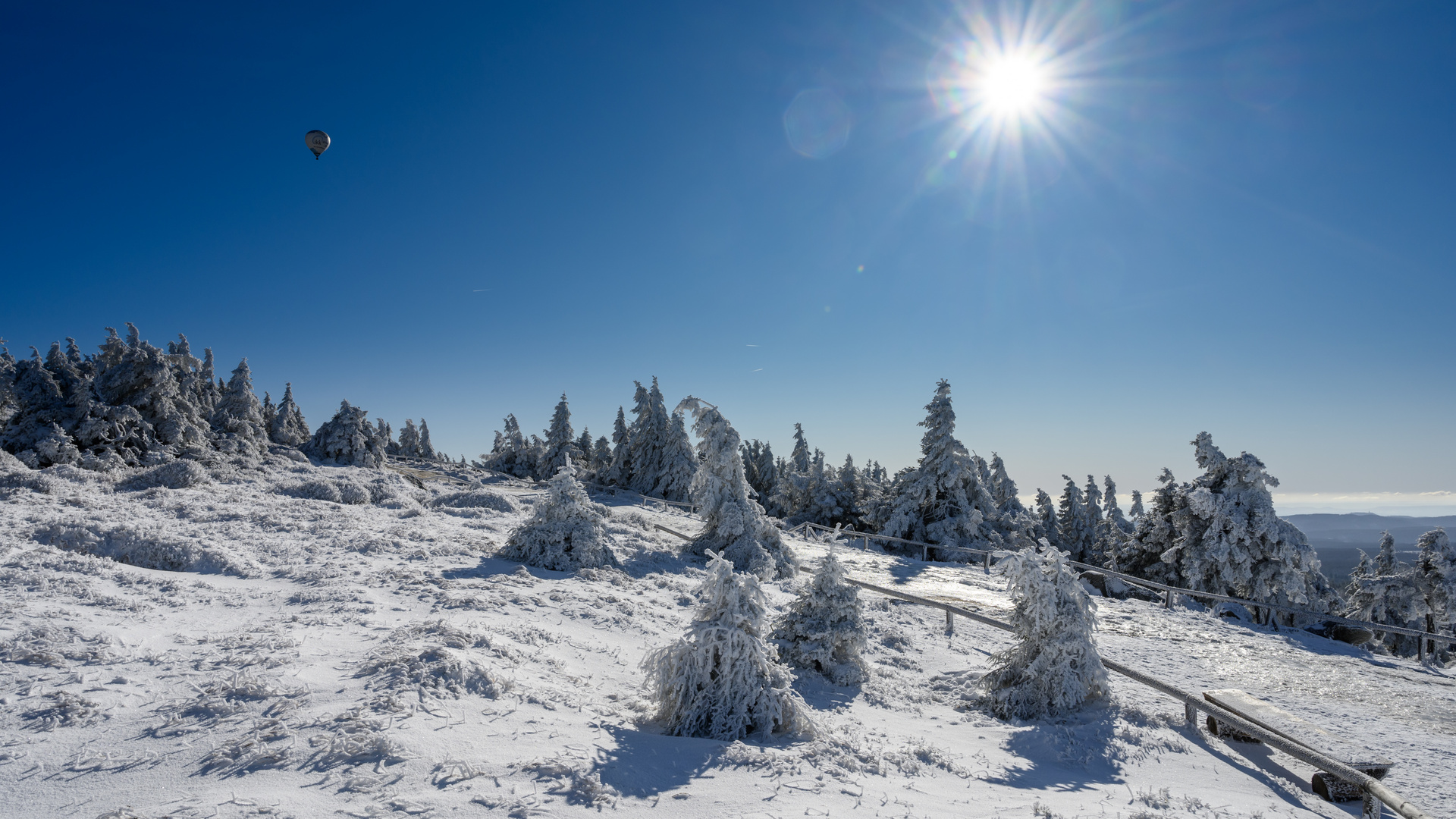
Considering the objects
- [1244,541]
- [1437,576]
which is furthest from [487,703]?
[1437,576]

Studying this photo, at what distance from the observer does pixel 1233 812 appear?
593 cm

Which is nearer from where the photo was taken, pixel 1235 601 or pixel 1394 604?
pixel 1235 601

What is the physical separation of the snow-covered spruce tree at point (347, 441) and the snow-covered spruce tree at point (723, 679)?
44.5m

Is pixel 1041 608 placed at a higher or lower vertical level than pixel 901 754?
higher

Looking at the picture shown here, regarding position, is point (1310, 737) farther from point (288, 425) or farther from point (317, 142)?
point (288, 425)

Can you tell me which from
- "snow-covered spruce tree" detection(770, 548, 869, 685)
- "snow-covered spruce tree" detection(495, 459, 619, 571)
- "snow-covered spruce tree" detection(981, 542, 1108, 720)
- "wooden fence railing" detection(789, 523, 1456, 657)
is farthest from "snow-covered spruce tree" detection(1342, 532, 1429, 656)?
"snow-covered spruce tree" detection(495, 459, 619, 571)

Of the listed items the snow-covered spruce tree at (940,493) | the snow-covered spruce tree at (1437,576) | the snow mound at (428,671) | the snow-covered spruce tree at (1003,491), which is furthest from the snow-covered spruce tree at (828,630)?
the snow-covered spruce tree at (1003,491)

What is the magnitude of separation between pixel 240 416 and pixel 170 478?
28619mm

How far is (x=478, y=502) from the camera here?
85.1 ft

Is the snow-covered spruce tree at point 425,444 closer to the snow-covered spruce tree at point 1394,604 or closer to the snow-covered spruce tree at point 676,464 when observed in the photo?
the snow-covered spruce tree at point 676,464

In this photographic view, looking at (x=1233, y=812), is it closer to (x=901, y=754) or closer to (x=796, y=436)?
(x=901, y=754)

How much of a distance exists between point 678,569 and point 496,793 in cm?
1382

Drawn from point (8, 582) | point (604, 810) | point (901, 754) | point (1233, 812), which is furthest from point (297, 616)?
point (1233, 812)

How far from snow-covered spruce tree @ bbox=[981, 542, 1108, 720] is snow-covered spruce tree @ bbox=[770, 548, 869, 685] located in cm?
233
